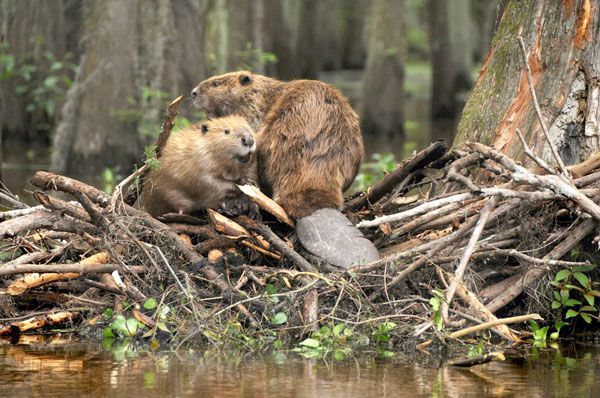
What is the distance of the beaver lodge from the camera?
5617 millimetres

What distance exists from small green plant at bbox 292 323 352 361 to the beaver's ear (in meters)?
2.09

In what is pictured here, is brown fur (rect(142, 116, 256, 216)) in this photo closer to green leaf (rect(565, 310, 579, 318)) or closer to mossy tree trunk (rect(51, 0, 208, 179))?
green leaf (rect(565, 310, 579, 318))

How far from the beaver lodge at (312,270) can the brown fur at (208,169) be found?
15 cm

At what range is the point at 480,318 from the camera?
5500mm

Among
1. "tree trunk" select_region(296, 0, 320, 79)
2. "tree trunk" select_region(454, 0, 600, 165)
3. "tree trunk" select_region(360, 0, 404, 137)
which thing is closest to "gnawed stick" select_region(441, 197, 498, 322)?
"tree trunk" select_region(454, 0, 600, 165)

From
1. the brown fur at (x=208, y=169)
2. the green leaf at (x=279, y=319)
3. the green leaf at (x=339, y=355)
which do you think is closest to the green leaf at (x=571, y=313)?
the green leaf at (x=339, y=355)

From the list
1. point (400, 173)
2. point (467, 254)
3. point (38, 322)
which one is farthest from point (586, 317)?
point (38, 322)

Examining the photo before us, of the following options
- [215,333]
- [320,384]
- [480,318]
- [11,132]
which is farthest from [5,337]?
[11,132]

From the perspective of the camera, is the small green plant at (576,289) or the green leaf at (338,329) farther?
the small green plant at (576,289)

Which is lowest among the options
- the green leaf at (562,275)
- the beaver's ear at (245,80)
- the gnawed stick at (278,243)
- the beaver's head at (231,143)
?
the green leaf at (562,275)

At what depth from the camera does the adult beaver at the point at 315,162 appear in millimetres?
5949

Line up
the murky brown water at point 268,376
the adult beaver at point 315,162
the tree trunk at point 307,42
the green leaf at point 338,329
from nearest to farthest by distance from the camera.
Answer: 1. the murky brown water at point 268,376
2. the green leaf at point 338,329
3. the adult beaver at point 315,162
4. the tree trunk at point 307,42

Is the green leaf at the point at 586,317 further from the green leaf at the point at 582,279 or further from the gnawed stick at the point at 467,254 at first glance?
the gnawed stick at the point at 467,254

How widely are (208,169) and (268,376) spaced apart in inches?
69.8
